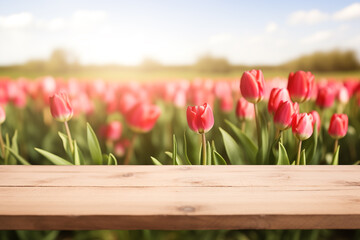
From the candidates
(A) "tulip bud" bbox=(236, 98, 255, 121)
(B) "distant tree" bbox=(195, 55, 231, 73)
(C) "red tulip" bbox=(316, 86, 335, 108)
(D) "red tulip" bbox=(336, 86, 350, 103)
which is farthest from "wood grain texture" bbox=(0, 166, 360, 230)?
(B) "distant tree" bbox=(195, 55, 231, 73)

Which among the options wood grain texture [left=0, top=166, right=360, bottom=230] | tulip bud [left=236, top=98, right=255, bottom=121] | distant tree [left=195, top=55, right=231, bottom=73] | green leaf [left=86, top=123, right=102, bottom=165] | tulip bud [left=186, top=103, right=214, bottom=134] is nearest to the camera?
wood grain texture [left=0, top=166, right=360, bottom=230]

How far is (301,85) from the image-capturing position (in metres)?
1.06

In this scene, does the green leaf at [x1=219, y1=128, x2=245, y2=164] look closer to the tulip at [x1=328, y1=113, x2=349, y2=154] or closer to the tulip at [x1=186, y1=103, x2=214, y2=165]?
the tulip at [x1=186, y1=103, x2=214, y2=165]

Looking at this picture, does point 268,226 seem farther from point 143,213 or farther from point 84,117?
point 84,117

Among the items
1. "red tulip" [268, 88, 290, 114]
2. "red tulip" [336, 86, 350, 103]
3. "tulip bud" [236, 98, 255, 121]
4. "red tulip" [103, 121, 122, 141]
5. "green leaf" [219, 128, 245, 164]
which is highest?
"red tulip" [268, 88, 290, 114]

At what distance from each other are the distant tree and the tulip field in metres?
1.46

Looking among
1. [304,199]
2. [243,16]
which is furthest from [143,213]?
[243,16]

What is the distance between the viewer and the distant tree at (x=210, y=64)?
372cm

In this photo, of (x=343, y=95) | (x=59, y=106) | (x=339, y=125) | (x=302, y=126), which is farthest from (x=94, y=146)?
(x=343, y=95)

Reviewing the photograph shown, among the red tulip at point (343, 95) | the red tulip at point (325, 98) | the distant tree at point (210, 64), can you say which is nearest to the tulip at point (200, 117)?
the red tulip at point (325, 98)

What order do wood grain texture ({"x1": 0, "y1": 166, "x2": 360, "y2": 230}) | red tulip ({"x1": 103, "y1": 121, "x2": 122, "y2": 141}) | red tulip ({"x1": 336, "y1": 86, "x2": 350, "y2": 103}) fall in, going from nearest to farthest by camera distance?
wood grain texture ({"x1": 0, "y1": 166, "x2": 360, "y2": 230}) → red tulip ({"x1": 103, "y1": 121, "x2": 122, "y2": 141}) → red tulip ({"x1": 336, "y1": 86, "x2": 350, "y2": 103})

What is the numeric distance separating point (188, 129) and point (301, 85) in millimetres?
459

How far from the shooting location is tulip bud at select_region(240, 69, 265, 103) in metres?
0.98

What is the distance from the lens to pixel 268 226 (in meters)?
0.67
